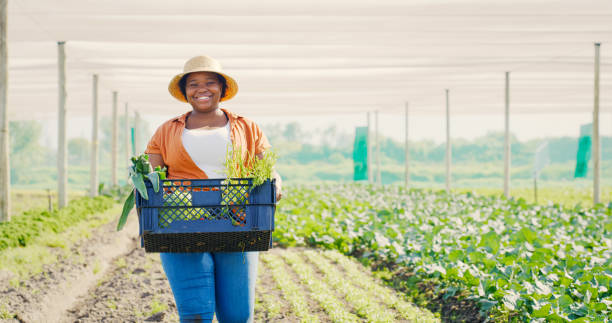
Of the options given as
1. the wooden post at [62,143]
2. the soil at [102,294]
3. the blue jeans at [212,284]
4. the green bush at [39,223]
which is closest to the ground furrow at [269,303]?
the soil at [102,294]

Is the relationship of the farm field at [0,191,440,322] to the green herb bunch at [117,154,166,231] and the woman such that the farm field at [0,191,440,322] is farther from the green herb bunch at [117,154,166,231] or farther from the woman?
the green herb bunch at [117,154,166,231]

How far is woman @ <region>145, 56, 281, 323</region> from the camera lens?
2182 mm

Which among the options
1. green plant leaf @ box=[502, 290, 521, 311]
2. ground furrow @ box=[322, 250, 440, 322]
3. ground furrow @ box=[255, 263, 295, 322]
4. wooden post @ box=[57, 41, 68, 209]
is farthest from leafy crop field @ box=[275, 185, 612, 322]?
wooden post @ box=[57, 41, 68, 209]

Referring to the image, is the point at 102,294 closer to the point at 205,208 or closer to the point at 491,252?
the point at 205,208

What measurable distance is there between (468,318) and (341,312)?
0.98 metres

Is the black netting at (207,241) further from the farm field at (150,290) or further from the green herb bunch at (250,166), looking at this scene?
the farm field at (150,290)

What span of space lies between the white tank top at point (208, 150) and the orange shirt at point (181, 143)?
0.8 inches

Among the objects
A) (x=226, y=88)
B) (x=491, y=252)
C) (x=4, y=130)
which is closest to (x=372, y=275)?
(x=491, y=252)

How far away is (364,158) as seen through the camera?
1997cm

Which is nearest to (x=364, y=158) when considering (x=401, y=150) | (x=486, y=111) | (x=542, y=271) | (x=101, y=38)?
(x=486, y=111)

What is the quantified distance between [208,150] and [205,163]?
0.06 m

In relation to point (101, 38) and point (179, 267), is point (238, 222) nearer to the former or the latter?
point (179, 267)

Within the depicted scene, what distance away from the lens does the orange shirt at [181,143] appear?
2.24m

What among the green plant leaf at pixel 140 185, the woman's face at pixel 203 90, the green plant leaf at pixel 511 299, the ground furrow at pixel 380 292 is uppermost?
the woman's face at pixel 203 90
